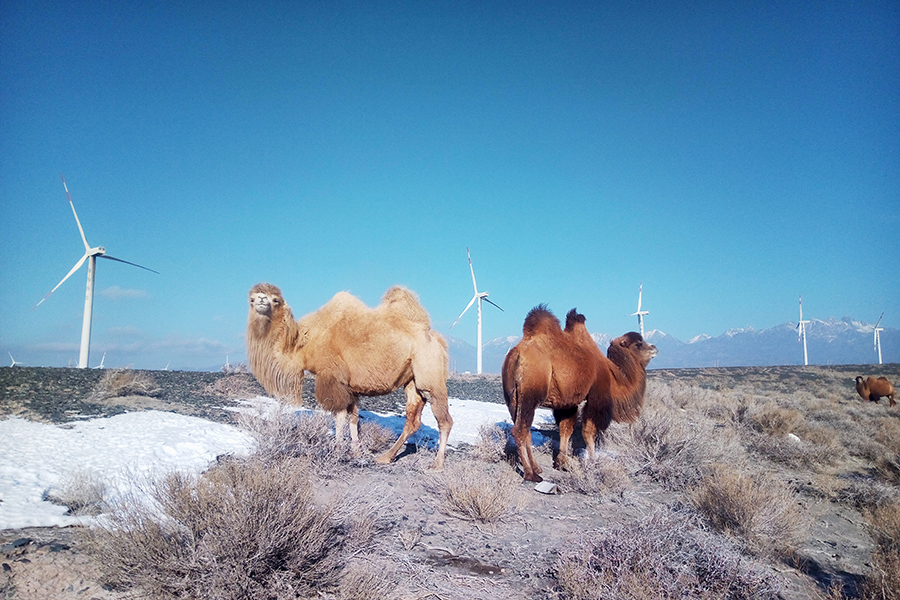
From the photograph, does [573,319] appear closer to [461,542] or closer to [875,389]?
[461,542]

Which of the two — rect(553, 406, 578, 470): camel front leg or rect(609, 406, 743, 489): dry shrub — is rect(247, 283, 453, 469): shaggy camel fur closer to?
rect(553, 406, 578, 470): camel front leg

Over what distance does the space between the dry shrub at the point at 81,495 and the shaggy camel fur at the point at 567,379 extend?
502 centimetres

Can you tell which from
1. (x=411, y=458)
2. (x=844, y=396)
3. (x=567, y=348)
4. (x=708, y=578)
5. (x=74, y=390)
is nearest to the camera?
(x=708, y=578)

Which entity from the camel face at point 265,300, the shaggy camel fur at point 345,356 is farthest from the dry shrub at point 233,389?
the camel face at point 265,300

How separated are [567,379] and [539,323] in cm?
110

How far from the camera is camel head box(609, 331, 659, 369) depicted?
29.5 feet

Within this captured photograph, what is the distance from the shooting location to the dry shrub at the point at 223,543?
9.93 feet

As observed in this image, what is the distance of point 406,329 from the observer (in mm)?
8016

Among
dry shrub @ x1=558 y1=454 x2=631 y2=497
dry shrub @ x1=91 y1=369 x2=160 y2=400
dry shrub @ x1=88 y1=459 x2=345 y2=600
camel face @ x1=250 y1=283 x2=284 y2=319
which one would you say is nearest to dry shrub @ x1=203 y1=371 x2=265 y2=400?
dry shrub @ x1=91 y1=369 x2=160 y2=400

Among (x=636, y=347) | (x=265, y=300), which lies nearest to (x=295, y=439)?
(x=265, y=300)

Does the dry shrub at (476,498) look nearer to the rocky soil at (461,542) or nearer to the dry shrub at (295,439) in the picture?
the rocky soil at (461,542)

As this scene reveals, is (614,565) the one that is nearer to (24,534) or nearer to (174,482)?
(174,482)

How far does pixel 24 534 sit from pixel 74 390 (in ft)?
28.5

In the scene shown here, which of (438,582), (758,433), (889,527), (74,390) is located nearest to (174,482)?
(438,582)
